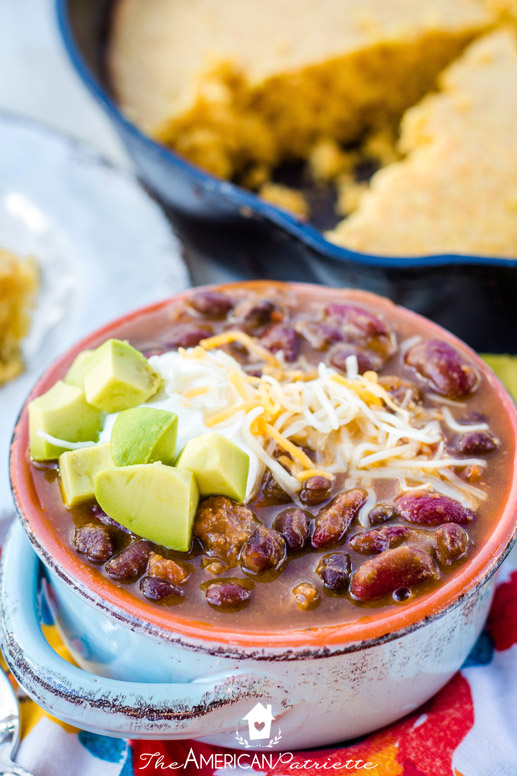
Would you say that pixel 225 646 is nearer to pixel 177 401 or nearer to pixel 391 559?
pixel 391 559

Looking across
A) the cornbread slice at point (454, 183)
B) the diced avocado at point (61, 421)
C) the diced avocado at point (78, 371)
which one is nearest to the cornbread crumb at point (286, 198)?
the cornbread slice at point (454, 183)

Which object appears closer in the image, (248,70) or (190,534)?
(190,534)

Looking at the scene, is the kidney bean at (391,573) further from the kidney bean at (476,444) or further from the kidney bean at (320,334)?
the kidney bean at (320,334)

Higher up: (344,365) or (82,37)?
(82,37)

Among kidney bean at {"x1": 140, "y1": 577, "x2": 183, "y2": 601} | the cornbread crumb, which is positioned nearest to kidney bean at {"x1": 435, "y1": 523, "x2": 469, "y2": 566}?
kidney bean at {"x1": 140, "y1": 577, "x2": 183, "y2": 601}

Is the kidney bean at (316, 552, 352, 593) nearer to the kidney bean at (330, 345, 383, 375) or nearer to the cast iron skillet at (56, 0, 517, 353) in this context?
the kidney bean at (330, 345, 383, 375)

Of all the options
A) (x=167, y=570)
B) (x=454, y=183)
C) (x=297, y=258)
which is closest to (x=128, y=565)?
(x=167, y=570)

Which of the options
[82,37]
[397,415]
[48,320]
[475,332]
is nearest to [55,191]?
[48,320]
